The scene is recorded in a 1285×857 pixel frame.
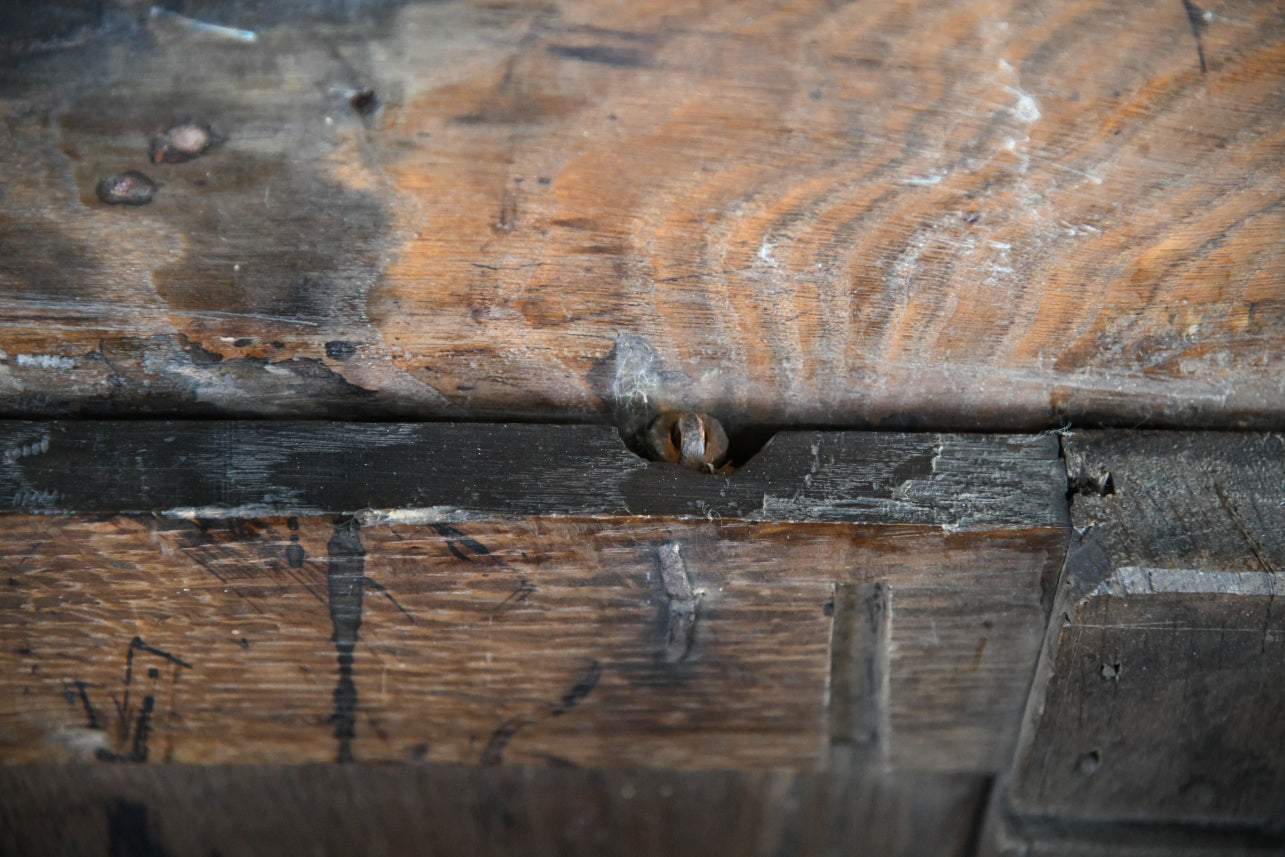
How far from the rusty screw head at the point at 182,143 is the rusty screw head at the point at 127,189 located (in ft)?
0.07

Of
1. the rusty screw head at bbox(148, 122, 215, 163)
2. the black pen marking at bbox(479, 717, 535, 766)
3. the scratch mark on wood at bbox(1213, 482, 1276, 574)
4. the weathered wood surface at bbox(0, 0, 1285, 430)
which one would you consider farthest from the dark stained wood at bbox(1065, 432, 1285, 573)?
the rusty screw head at bbox(148, 122, 215, 163)

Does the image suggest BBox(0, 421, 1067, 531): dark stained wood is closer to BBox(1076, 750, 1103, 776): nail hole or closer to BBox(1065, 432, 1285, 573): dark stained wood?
BBox(1065, 432, 1285, 573): dark stained wood

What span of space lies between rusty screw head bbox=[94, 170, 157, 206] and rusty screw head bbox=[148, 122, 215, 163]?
0.07 ft

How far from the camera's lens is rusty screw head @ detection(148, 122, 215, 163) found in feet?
2.39

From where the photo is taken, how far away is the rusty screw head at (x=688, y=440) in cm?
75

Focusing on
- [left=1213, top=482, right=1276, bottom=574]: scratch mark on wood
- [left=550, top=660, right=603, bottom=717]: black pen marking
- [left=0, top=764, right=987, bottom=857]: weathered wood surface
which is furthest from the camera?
[left=0, top=764, right=987, bottom=857]: weathered wood surface

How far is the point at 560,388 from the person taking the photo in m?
0.78

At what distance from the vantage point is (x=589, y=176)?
739 mm

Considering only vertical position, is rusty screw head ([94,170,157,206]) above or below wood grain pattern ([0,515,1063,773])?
above

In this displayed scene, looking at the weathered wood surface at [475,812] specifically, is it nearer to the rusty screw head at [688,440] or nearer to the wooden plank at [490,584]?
the wooden plank at [490,584]

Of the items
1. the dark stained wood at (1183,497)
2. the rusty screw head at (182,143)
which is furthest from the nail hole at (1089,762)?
the rusty screw head at (182,143)

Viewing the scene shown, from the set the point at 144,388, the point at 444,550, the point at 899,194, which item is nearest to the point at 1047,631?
the point at 899,194

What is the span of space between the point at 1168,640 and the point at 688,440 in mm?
484

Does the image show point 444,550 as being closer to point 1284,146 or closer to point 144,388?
point 144,388
